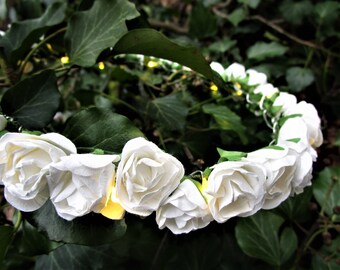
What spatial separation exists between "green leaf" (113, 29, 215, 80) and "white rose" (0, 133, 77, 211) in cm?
14

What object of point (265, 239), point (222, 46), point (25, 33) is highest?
point (25, 33)

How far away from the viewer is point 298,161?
1.44 ft

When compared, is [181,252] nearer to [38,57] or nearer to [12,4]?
[38,57]

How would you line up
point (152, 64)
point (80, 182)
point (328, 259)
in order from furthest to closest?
point (152, 64) < point (328, 259) < point (80, 182)

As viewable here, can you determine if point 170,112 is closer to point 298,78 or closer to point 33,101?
point 33,101

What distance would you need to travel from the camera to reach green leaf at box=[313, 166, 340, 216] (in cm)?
60

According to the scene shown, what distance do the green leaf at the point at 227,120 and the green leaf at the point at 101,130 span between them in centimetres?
23

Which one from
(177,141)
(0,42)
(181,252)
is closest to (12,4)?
(0,42)

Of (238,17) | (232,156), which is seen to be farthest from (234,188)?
(238,17)

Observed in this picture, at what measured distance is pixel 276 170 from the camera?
Result: 0.40 metres

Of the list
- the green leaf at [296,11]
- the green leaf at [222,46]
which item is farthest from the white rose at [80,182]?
the green leaf at [296,11]

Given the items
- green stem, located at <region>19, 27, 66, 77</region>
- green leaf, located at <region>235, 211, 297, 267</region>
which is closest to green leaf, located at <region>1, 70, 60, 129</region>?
green stem, located at <region>19, 27, 66, 77</region>

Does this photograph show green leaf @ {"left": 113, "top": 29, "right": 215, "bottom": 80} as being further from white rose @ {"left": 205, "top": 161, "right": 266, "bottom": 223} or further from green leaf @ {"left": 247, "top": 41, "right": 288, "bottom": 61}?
green leaf @ {"left": 247, "top": 41, "right": 288, "bottom": 61}

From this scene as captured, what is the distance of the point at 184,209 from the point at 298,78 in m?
0.54
